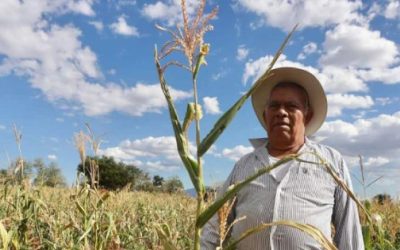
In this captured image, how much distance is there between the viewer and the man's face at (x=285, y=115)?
262cm

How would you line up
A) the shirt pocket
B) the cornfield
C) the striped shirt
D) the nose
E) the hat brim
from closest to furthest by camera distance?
the cornfield
the striped shirt
the shirt pocket
the nose
the hat brim

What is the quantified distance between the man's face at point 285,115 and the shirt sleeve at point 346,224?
366 mm

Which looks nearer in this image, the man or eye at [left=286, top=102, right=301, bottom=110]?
the man

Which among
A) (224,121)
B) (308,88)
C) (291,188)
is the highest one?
(308,88)

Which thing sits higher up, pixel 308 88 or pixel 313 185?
pixel 308 88

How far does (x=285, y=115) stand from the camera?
8.59ft

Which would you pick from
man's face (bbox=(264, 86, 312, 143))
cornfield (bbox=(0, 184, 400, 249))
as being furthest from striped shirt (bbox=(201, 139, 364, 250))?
cornfield (bbox=(0, 184, 400, 249))

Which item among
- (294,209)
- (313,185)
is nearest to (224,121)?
(294,209)

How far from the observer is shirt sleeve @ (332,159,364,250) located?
2.56 m

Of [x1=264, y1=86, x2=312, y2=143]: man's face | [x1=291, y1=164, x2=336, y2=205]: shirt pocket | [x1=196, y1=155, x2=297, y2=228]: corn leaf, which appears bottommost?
[x1=196, y1=155, x2=297, y2=228]: corn leaf

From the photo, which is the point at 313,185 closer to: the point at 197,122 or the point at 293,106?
the point at 293,106

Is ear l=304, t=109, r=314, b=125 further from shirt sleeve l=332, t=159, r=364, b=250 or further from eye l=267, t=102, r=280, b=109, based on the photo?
shirt sleeve l=332, t=159, r=364, b=250

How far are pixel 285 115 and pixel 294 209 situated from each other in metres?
0.50

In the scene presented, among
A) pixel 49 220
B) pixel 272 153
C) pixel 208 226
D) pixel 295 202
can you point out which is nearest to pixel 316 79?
pixel 272 153
